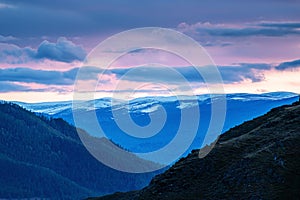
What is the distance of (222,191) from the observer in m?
104

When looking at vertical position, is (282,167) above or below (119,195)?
below

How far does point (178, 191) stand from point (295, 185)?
873 inches

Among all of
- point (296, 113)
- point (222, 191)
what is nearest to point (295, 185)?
point (222, 191)

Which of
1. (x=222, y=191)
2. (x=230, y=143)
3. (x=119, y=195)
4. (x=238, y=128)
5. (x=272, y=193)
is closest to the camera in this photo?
(x=272, y=193)

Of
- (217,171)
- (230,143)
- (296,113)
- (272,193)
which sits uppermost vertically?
(296,113)

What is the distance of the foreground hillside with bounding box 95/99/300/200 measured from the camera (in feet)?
328

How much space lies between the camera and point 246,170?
105 meters

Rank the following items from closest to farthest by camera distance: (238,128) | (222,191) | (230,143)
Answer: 1. (222,191)
2. (230,143)
3. (238,128)

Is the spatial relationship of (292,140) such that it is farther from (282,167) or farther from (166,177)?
(166,177)

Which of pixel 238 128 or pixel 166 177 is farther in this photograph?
pixel 238 128

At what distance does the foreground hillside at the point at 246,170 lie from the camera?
10000 cm

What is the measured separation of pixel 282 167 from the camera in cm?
10288

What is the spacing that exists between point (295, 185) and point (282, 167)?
5260mm

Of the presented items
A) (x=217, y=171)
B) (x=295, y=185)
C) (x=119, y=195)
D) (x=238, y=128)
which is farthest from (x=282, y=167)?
(x=119, y=195)
